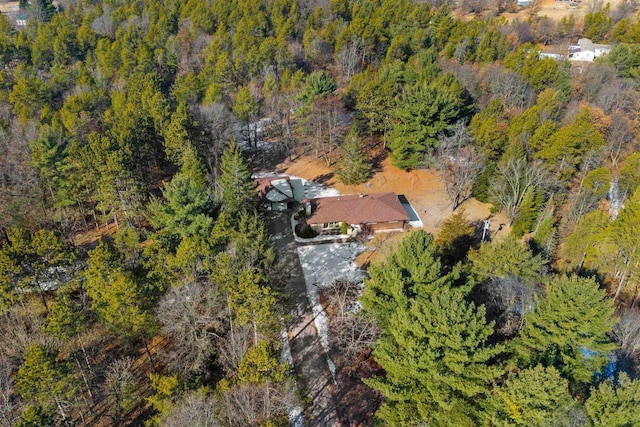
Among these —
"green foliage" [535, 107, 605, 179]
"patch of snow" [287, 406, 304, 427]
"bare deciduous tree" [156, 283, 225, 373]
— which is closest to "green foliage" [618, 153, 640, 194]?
"green foliage" [535, 107, 605, 179]

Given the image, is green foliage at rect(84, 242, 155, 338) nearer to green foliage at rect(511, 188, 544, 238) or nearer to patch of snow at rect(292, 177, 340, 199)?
patch of snow at rect(292, 177, 340, 199)

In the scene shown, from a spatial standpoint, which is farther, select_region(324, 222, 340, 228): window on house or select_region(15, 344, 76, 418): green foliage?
select_region(324, 222, 340, 228): window on house

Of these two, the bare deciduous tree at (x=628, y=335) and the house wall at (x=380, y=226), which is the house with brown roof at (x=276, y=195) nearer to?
the house wall at (x=380, y=226)

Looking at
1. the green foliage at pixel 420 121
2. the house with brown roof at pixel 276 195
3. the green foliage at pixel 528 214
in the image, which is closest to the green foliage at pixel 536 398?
the green foliage at pixel 528 214

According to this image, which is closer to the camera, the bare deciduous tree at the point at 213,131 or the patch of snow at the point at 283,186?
the patch of snow at the point at 283,186

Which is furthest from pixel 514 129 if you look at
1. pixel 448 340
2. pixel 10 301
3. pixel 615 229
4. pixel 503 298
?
pixel 10 301

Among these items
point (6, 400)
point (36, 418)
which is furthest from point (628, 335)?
point (6, 400)

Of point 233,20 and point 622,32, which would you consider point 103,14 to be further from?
point 622,32
